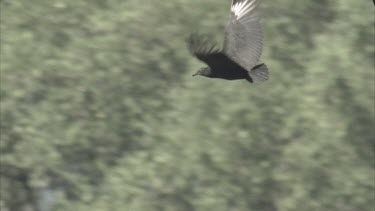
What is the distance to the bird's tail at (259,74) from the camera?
616 cm

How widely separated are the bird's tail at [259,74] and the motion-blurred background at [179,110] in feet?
22.0

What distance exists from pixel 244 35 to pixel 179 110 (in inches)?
297

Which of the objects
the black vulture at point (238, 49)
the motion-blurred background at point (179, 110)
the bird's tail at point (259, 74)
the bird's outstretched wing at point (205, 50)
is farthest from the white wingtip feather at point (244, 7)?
the motion-blurred background at point (179, 110)

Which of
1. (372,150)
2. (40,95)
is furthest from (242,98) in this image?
(40,95)

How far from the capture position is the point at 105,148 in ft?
49.8

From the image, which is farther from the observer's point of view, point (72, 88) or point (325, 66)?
point (72, 88)

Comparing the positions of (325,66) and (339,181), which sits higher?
(325,66)

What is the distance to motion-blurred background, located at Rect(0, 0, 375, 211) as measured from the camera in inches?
532

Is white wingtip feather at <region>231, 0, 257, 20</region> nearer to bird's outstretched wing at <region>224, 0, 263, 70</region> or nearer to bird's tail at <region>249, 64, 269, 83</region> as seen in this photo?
bird's outstretched wing at <region>224, 0, 263, 70</region>

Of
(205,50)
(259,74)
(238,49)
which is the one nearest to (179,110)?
(259,74)

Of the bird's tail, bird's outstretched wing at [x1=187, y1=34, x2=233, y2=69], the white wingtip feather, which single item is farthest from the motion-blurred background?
bird's outstretched wing at [x1=187, y1=34, x2=233, y2=69]

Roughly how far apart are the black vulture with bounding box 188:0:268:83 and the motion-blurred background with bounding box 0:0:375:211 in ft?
21.5

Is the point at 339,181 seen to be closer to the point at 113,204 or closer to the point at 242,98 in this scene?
the point at 242,98

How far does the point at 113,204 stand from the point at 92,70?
5.19ft
